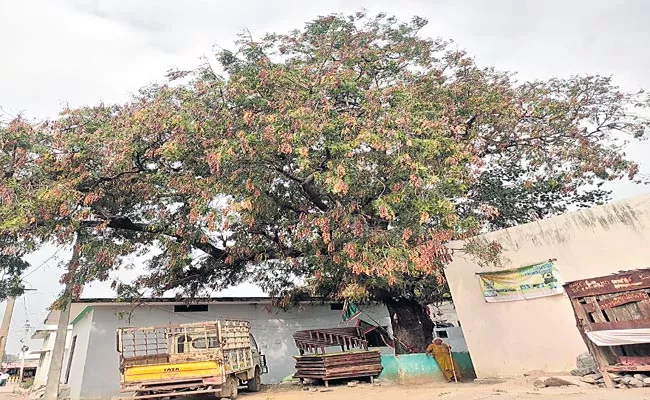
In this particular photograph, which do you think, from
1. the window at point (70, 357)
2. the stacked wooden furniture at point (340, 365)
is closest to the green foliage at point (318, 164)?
the stacked wooden furniture at point (340, 365)

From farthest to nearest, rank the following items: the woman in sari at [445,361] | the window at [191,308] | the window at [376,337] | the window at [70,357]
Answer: the window at [376,337]
the window at [191,308]
the window at [70,357]
the woman in sari at [445,361]

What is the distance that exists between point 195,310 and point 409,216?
9.99m

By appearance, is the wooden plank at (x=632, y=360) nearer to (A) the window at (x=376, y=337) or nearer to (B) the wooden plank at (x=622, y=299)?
(B) the wooden plank at (x=622, y=299)

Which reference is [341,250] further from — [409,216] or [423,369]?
[423,369]

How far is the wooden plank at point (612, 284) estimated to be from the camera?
662 cm

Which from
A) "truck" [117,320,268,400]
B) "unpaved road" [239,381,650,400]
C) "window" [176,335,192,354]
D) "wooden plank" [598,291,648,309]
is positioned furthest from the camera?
"window" [176,335,192,354]

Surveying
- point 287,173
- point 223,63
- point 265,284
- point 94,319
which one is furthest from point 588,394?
point 94,319

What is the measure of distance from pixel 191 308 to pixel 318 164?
8789 millimetres

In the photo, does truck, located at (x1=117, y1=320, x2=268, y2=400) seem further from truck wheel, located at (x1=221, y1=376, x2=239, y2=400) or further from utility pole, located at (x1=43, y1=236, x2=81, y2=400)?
utility pole, located at (x1=43, y1=236, x2=81, y2=400)

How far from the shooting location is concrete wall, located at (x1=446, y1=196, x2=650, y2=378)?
8.87 meters

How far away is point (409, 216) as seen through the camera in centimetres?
988

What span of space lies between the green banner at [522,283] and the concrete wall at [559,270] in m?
0.14

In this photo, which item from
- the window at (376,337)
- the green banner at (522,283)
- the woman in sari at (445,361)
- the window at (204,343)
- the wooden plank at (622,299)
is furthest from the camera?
the window at (376,337)

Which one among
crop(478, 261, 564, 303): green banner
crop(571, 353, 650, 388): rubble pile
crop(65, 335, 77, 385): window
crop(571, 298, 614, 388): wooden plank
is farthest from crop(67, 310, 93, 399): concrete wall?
crop(571, 298, 614, 388): wooden plank
